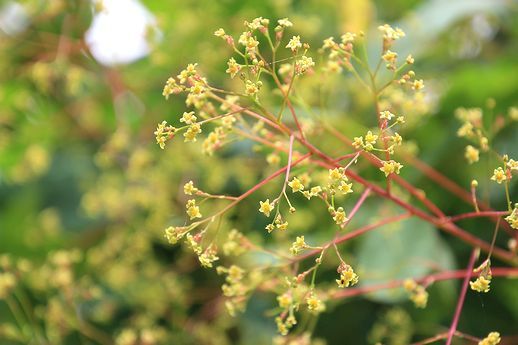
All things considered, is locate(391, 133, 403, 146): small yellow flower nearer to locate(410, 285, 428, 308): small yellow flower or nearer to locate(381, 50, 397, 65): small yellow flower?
locate(381, 50, 397, 65): small yellow flower

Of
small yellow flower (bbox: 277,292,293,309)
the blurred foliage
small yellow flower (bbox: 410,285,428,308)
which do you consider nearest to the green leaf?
the blurred foliage

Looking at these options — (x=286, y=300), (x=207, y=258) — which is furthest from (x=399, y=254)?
(x=207, y=258)

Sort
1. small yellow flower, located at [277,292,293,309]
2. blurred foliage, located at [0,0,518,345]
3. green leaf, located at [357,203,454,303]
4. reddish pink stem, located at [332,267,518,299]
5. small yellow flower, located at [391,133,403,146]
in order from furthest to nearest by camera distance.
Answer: blurred foliage, located at [0,0,518,345] < green leaf, located at [357,203,454,303] < reddish pink stem, located at [332,267,518,299] < small yellow flower, located at [277,292,293,309] < small yellow flower, located at [391,133,403,146]

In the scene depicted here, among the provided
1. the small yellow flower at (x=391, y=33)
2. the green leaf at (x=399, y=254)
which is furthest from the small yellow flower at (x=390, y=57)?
the green leaf at (x=399, y=254)

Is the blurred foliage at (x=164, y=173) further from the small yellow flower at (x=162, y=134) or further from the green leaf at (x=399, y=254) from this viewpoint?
the small yellow flower at (x=162, y=134)

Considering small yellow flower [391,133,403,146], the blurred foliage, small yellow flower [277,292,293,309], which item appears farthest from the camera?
the blurred foliage

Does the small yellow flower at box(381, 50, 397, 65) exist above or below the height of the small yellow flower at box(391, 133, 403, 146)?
above

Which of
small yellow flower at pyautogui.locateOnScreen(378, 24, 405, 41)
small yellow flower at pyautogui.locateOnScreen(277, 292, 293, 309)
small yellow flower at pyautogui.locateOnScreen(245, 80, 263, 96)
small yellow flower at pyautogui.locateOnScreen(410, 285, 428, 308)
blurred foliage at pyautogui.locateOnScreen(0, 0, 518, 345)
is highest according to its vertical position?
small yellow flower at pyautogui.locateOnScreen(378, 24, 405, 41)

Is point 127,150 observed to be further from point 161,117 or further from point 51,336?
point 51,336

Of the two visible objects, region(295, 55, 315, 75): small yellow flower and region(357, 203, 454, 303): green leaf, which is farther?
region(357, 203, 454, 303): green leaf

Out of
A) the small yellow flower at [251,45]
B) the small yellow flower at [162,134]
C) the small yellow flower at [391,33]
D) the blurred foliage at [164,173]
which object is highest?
the small yellow flower at [251,45]
